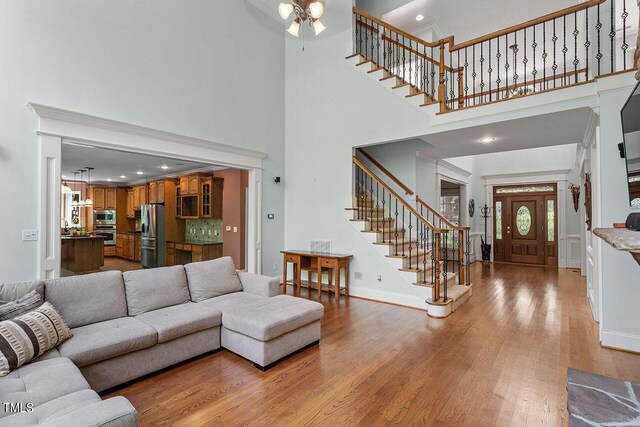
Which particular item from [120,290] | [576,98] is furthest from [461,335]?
[120,290]

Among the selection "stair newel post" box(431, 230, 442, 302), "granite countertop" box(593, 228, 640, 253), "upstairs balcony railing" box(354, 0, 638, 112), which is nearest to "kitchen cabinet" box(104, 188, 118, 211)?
"upstairs balcony railing" box(354, 0, 638, 112)

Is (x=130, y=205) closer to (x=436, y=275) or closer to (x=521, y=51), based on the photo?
(x=436, y=275)

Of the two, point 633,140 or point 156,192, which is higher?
point 156,192

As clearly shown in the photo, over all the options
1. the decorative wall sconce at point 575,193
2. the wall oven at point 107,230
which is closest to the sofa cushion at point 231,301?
the decorative wall sconce at point 575,193

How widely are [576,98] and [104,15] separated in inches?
229

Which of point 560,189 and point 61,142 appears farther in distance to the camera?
point 560,189

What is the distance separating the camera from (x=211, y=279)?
3604mm

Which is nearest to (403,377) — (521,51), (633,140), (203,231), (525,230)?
(633,140)

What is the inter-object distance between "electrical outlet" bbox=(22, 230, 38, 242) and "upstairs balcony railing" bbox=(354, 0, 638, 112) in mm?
5361

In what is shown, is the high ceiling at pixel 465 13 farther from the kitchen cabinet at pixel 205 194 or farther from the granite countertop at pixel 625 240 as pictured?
the granite countertop at pixel 625 240

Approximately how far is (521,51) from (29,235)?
432 inches

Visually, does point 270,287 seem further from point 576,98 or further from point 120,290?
point 576,98

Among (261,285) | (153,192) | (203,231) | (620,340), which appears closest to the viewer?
(620,340)

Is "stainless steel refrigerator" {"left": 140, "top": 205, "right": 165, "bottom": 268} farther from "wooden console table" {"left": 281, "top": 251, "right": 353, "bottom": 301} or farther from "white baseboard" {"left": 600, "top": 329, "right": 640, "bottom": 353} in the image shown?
"white baseboard" {"left": 600, "top": 329, "right": 640, "bottom": 353}
